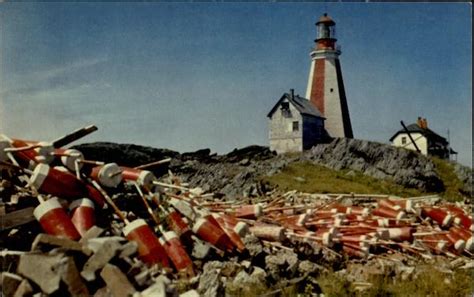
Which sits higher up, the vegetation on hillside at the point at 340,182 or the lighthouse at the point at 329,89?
the lighthouse at the point at 329,89

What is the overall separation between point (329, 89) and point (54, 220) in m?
26.3

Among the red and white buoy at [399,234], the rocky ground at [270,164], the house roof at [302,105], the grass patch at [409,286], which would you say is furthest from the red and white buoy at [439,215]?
the house roof at [302,105]

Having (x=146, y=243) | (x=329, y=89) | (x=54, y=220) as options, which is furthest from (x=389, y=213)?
(x=329, y=89)

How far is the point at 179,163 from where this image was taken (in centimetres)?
2019

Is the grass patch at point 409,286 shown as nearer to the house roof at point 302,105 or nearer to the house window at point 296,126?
the house roof at point 302,105

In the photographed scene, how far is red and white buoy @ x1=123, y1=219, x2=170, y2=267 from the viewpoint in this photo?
675cm

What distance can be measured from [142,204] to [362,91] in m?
7.65

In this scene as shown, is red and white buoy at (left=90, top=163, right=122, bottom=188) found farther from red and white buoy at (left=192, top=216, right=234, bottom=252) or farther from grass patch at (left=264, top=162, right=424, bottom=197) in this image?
grass patch at (left=264, top=162, right=424, bottom=197)

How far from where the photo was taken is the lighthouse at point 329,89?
3145 cm

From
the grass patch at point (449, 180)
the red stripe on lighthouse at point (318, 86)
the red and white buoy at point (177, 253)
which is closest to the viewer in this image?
the red and white buoy at point (177, 253)

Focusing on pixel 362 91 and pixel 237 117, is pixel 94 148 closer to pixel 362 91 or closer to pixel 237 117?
pixel 237 117

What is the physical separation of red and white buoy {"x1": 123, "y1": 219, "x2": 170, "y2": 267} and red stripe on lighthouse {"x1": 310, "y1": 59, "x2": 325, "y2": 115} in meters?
26.3

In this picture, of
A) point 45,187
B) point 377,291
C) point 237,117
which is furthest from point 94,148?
point 377,291

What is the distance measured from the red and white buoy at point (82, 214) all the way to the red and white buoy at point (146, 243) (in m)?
0.38
